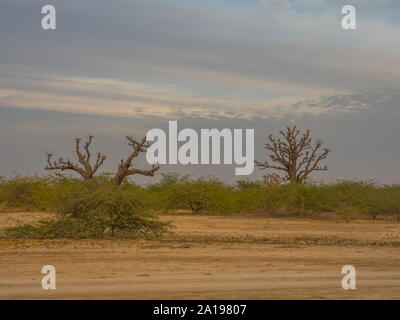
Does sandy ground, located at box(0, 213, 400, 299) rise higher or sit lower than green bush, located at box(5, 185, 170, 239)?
lower

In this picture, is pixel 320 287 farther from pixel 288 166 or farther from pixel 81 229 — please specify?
pixel 288 166

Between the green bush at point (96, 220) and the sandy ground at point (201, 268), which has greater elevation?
the green bush at point (96, 220)

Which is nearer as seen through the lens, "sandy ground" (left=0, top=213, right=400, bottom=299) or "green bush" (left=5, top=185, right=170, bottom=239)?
"sandy ground" (left=0, top=213, right=400, bottom=299)

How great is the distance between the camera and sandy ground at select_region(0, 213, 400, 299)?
9.10m

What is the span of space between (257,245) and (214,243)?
1.41 metres

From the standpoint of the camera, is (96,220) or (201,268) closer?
(201,268)

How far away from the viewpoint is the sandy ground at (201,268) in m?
9.10

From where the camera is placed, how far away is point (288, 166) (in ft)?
168

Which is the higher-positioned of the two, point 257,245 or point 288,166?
point 288,166

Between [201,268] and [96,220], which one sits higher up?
[96,220]

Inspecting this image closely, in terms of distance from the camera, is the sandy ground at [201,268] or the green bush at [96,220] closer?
the sandy ground at [201,268]

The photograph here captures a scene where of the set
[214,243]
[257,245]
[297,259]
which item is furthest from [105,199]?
[297,259]

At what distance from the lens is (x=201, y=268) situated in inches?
474
